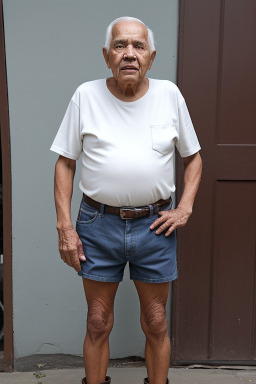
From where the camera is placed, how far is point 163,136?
7.38 ft

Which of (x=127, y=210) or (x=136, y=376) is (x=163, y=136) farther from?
(x=136, y=376)

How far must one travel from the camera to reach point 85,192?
2.32 m

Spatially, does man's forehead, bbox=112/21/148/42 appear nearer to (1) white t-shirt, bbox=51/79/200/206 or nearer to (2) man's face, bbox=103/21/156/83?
(2) man's face, bbox=103/21/156/83

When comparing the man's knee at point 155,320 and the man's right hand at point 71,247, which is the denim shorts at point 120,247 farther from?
the man's knee at point 155,320

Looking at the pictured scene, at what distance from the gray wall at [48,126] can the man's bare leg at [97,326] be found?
2.32 ft

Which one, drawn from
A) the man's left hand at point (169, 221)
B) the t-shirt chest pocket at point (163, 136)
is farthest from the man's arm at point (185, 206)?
the t-shirt chest pocket at point (163, 136)

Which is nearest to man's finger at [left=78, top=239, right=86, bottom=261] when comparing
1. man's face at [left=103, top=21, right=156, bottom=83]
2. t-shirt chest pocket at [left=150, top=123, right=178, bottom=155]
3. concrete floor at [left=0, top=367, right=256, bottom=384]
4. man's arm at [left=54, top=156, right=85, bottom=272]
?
man's arm at [left=54, top=156, right=85, bottom=272]

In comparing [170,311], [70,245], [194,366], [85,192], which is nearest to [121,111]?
[85,192]

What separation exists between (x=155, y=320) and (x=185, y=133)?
85cm

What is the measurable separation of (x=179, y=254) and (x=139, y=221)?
851mm

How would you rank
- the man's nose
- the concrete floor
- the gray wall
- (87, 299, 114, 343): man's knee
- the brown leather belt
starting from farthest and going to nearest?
the concrete floor → the gray wall → (87, 299, 114, 343): man's knee → the brown leather belt → the man's nose

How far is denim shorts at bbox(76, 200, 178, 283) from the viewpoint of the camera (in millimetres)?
2293

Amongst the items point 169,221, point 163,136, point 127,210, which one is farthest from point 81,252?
point 163,136

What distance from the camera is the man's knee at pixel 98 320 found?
2.38 metres
